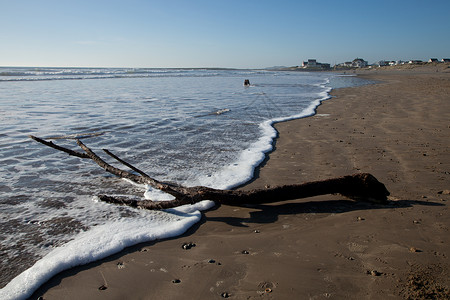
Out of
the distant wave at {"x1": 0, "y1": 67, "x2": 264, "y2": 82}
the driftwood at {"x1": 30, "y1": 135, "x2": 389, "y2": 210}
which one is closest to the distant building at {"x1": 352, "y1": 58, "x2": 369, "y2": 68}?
the distant wave at {"x1": 0, "y1": 67, "x2": 264, "y2": 82}

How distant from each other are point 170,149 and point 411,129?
5913 mm

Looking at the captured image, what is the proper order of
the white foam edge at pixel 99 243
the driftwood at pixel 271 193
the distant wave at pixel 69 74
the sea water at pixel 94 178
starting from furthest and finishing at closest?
the distant wave at pixel 69 74
the driftwood at pixel 271 193
the sea water at pixel 94 178
the white foam edge at pixel 99 243

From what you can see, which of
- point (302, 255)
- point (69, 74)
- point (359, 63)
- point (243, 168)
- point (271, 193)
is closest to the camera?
point (302, 255)

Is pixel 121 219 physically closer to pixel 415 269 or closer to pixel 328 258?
pixel 328 258

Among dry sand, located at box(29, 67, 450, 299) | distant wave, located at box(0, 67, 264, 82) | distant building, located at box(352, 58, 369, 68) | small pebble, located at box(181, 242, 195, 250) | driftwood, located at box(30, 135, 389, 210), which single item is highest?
distant building, located at box(352, 58, 369, 68)

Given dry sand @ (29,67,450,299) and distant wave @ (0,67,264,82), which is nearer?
dry sand @ (29,67,450,299)

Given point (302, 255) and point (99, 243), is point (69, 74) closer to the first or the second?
point (99, 243)

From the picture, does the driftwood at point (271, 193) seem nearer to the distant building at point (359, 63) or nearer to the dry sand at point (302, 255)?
the dry sand at point (302, 255)

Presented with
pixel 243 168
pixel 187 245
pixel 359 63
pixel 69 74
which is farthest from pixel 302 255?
pixel 359 63

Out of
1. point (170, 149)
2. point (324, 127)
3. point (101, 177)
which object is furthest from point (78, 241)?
point (324, 127)

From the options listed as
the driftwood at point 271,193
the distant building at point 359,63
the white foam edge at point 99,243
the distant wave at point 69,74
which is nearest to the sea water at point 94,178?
the white foam edge at point 99,243

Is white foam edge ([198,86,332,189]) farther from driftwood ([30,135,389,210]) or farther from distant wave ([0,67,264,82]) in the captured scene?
distant wave ([0,67,264,82])

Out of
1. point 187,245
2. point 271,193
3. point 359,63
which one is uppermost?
point 359,63

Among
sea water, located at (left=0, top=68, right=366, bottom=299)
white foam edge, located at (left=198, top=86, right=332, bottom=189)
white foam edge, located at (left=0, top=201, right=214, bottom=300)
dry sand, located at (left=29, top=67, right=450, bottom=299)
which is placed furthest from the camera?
white foam edge, located at (left=198, top=86, right=332, bottom=189)
